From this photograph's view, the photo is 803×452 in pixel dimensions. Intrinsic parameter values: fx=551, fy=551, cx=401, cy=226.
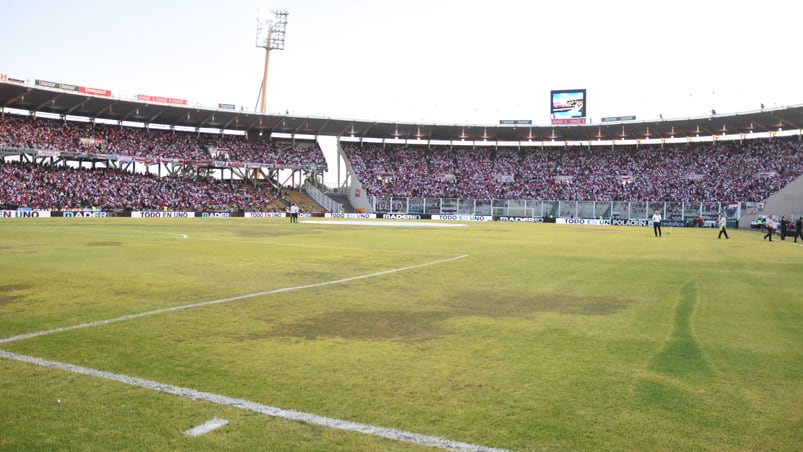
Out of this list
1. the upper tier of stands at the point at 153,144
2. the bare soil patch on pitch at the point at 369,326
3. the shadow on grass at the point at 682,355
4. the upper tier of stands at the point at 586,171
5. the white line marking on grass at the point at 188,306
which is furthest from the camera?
the upper tier of stands at the point at 586,171

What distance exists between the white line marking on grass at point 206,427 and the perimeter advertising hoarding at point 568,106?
78194 mm

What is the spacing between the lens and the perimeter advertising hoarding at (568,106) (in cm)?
7725

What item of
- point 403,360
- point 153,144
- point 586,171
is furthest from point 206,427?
point 586,171

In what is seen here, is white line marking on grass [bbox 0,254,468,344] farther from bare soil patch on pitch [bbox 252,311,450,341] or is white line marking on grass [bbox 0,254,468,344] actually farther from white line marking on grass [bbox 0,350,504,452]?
bare soil patch on pitch [bbox 252,311,450,341]

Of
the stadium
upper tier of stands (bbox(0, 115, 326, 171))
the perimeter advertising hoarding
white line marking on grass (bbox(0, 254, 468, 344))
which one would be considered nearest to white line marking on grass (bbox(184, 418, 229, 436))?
the stadium

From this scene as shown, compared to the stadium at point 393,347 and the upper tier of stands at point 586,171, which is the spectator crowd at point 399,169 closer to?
the upper tier of stands at point 586,171

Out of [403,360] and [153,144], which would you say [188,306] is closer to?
[403,360]

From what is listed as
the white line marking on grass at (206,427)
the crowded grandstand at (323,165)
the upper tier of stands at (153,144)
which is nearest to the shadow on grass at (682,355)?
the white line marking on grass at (206,427)

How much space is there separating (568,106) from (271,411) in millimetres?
80165

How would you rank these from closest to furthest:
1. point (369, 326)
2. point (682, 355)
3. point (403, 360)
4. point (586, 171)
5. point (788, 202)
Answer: point (403, 360) → point (682, 355) → point (369, 326) → point (788, 202) → point (586, 171)

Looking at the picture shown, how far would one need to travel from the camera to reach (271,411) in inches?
174

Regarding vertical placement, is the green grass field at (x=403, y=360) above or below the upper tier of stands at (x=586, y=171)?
below

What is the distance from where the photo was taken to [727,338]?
7.18 metres

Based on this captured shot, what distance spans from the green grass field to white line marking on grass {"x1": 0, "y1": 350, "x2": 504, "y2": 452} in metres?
0.06
